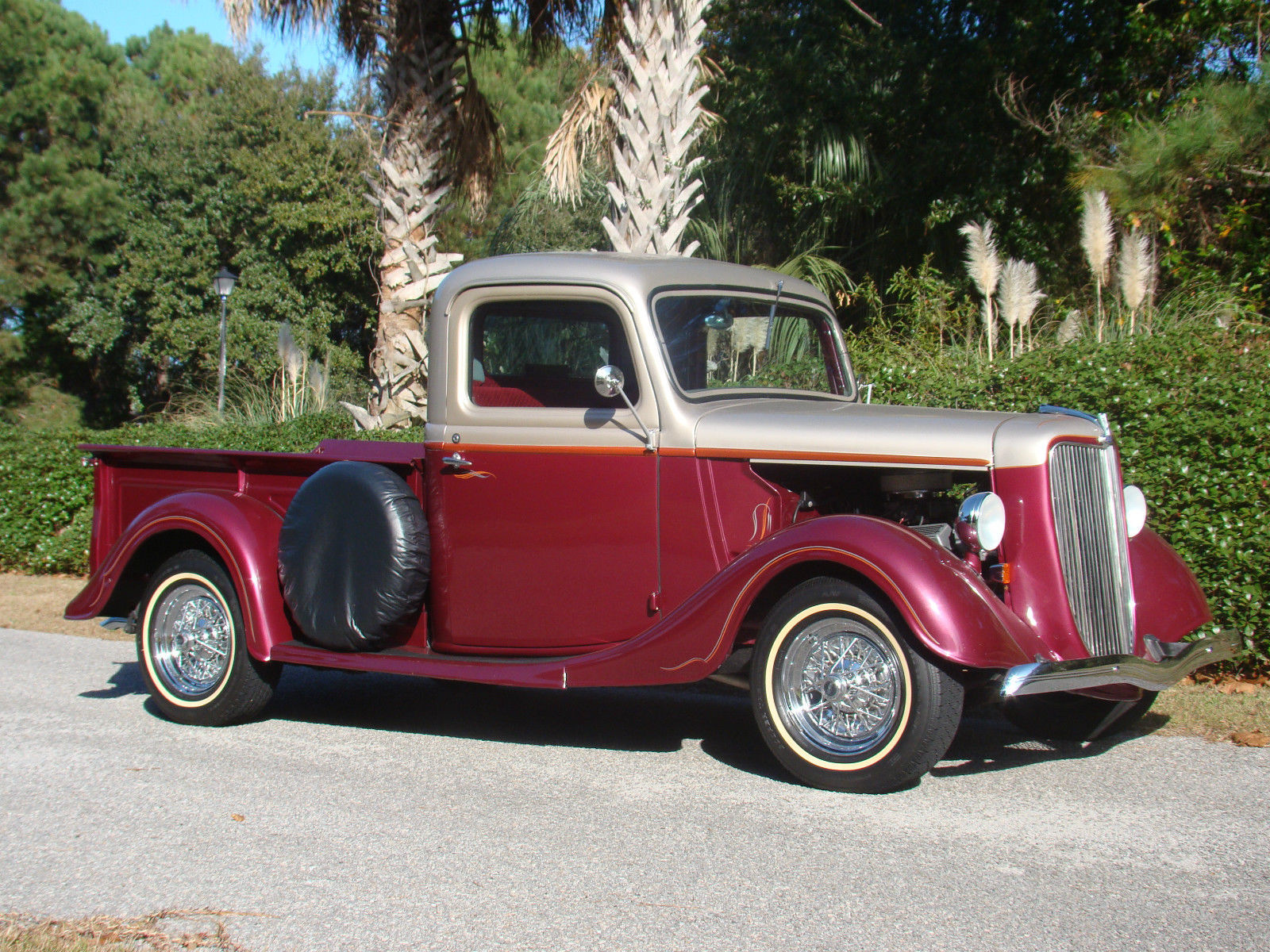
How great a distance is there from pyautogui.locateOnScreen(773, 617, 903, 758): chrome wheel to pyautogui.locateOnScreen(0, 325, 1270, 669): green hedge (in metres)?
2.74

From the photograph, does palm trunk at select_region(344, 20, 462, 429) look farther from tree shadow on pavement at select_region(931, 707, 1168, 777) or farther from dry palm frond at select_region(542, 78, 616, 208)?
tree shadow on pavement at select_region(931, 707, 1168, 777)

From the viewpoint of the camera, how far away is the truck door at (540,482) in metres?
4.79

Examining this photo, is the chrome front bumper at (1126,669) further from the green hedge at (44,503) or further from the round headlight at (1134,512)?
the green hedge at (44,503)

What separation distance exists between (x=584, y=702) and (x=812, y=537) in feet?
7.66

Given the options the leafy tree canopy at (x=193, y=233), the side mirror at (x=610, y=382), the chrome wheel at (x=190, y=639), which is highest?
the leafy tree canopy at (x=193, y=233)

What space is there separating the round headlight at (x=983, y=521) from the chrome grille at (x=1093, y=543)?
9.2 inches

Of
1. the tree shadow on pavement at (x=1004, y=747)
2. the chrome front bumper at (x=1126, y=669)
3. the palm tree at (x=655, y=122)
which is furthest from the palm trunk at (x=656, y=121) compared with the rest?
the chrome front bumper at (x=1126, y=669)

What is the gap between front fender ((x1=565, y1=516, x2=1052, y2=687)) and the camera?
3832 millimetres

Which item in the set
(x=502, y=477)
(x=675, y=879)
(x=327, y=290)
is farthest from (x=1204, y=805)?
(x=327, y=290)

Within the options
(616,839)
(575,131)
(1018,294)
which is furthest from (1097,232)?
(616,839)

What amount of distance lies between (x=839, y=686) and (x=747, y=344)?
5.92ft

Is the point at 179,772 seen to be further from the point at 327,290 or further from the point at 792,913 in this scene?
the point at 327,290

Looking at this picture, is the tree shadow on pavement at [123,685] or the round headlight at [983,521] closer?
the round headlight at [983,521]

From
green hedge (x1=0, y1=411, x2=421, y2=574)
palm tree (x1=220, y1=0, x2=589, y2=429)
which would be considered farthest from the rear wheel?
palm tree (x1=220, y1=0, x2=589, y2=429)
